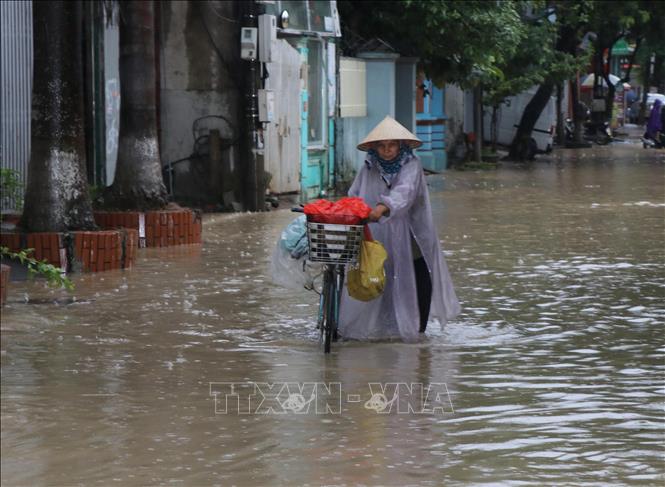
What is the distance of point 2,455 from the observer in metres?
5.80

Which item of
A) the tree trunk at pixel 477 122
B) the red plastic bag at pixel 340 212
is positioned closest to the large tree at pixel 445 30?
the tree trunk at pixel 477 122

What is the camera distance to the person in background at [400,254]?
911 cm

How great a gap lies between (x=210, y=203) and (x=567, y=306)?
9.45 metres

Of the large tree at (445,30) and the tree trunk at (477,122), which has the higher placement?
the large tree at (445,30)

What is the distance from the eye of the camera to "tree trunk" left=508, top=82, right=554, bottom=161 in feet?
114

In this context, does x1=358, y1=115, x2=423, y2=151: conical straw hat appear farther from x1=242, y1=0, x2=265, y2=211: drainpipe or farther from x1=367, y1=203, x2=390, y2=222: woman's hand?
x1=242, y1=0, x2=265, y2=211: drainpipe

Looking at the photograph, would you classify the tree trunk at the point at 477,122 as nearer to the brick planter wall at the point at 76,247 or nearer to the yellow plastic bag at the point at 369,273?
the brick planter wall at the point at 76,247

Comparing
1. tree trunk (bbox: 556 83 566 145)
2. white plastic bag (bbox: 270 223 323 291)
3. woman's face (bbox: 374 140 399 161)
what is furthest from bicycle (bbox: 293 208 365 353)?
tree trunk (bbox: 556 83 566 145)

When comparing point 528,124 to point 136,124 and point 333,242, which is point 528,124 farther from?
point 333,242

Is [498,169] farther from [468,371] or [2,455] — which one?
[2,455]

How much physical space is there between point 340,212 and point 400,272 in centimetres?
98

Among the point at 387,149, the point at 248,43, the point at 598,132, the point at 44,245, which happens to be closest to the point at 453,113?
the point at 248,43

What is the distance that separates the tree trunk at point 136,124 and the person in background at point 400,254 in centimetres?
653

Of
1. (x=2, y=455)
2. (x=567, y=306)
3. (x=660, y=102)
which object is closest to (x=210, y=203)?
(x=567, y=306)
